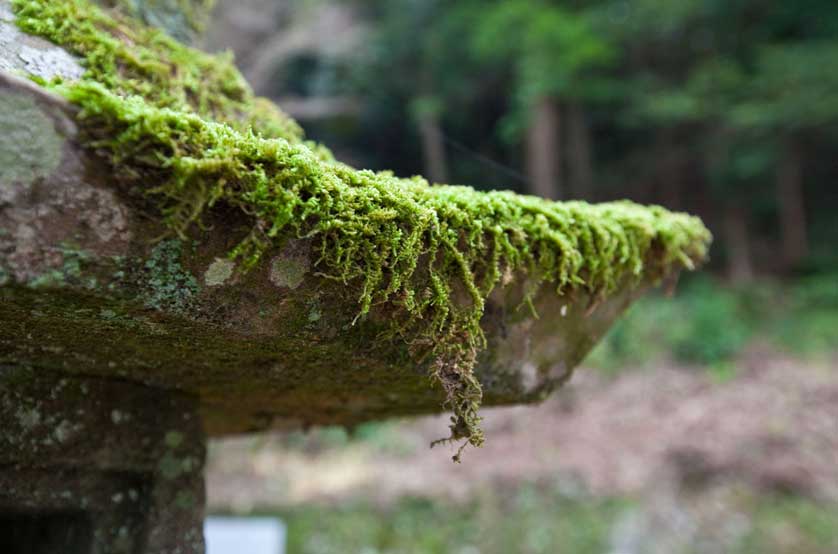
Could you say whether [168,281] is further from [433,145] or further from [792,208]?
[792,208]

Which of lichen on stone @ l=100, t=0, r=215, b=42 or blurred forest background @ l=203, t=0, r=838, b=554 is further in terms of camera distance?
blurred forest background @ l=203, t=0, r=838, b=554

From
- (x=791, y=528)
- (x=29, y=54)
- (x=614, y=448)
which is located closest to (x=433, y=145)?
(x=614, y=448)

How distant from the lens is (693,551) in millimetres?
6367

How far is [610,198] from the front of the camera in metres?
14.1

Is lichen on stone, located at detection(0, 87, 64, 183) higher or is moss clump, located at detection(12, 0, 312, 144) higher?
moss clump, located at detection(12, 0, 312, 144)

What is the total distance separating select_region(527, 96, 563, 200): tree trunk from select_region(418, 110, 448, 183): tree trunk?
1.72m

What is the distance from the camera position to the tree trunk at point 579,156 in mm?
13516

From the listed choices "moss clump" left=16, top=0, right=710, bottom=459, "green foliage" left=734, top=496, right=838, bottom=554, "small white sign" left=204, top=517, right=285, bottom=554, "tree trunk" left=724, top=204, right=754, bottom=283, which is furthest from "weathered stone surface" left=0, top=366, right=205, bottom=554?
"tree trunk" left=724, top=204, right=754, bottom=283

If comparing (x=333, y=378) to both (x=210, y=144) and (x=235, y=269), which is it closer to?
(x=235, y=269)

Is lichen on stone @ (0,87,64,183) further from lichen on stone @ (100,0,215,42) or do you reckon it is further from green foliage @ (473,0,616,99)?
green foliage @ (473,0,616,99)

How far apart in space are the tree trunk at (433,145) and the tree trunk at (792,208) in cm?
700

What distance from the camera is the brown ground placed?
732cm

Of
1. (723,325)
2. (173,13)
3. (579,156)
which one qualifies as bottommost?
(173,13)

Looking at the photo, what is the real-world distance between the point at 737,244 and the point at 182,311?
1440 cm
